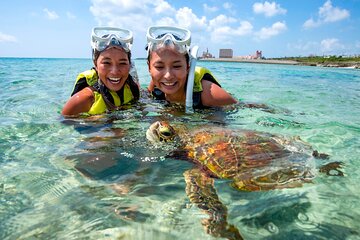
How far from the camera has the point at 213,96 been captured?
227 inches

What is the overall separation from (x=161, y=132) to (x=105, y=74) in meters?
2.45

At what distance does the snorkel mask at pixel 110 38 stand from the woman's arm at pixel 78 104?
873mm

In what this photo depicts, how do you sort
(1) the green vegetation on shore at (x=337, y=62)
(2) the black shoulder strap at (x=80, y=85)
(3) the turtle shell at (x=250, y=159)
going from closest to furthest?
(3) the turtle shell at (x=250, y=159)
(2) the black shoulder strap at (x=80, y=85)
(1) the green vegetation on shore at (x=337, y=62)

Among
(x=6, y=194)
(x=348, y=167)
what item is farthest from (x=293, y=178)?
(x=6, y=194)

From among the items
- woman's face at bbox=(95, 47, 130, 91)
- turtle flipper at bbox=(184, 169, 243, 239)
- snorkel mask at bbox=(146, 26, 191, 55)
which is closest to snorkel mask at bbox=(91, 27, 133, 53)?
woman's face at bbox=(95, 47, 130, 91)

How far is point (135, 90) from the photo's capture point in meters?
6.41

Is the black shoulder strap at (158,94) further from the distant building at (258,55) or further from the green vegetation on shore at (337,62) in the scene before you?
the distant building at (258,55)

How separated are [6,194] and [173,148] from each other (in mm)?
1779

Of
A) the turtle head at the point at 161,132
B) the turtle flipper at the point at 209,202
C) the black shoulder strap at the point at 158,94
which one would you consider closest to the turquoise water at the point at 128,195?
the turtle flipper at the point at 209,202

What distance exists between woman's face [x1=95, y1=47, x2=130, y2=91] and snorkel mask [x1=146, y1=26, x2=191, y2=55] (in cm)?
52

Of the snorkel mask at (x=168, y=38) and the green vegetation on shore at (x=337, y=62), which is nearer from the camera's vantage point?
the snorkel mask at (x=168, y=38)

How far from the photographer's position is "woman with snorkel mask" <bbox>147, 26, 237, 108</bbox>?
203 inches

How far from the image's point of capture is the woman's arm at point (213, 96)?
227 inches

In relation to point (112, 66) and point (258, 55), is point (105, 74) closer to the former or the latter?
point (112, 66)
